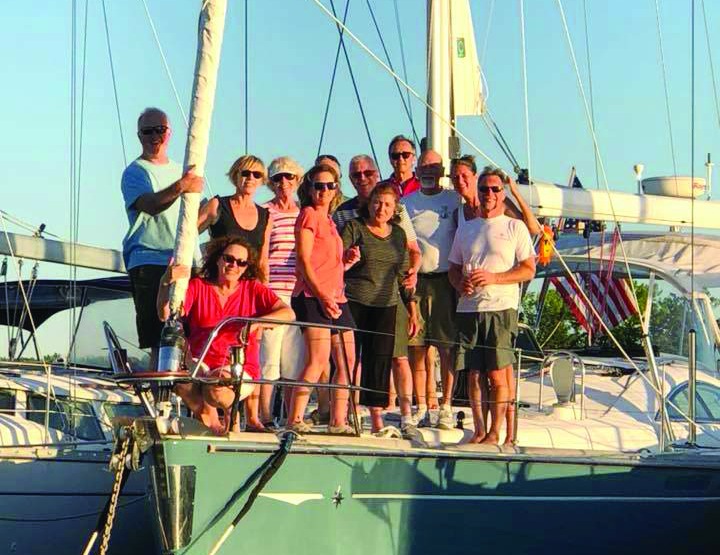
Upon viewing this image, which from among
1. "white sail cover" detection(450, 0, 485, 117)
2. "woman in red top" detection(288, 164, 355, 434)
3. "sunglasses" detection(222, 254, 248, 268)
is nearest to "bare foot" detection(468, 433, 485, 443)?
"woman in red top" detection(288, 164, 355, 434)

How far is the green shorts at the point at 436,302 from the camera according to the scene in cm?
1071

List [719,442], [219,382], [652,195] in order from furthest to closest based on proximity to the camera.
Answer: [652,195] < [719,442] < [219,382]

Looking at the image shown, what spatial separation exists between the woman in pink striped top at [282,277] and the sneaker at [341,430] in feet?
1.58

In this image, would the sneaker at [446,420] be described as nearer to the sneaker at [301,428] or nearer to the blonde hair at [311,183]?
the sneaker at [301,428]

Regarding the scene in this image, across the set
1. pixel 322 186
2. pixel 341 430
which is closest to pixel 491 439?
pixel 341 430

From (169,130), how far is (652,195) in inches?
254

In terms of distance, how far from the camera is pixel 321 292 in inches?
377

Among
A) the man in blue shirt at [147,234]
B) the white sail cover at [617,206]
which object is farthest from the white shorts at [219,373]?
the white sail cover at [617,206]

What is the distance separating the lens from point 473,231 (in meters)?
10.3

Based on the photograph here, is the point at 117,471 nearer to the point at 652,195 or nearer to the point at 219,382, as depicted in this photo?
the point at 219,382

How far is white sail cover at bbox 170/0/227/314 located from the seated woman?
0.38 m

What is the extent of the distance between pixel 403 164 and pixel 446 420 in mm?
2031

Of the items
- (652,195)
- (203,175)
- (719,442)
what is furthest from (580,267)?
(203,175)

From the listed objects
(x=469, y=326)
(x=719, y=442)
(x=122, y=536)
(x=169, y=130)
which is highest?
(x=169, y=130)
